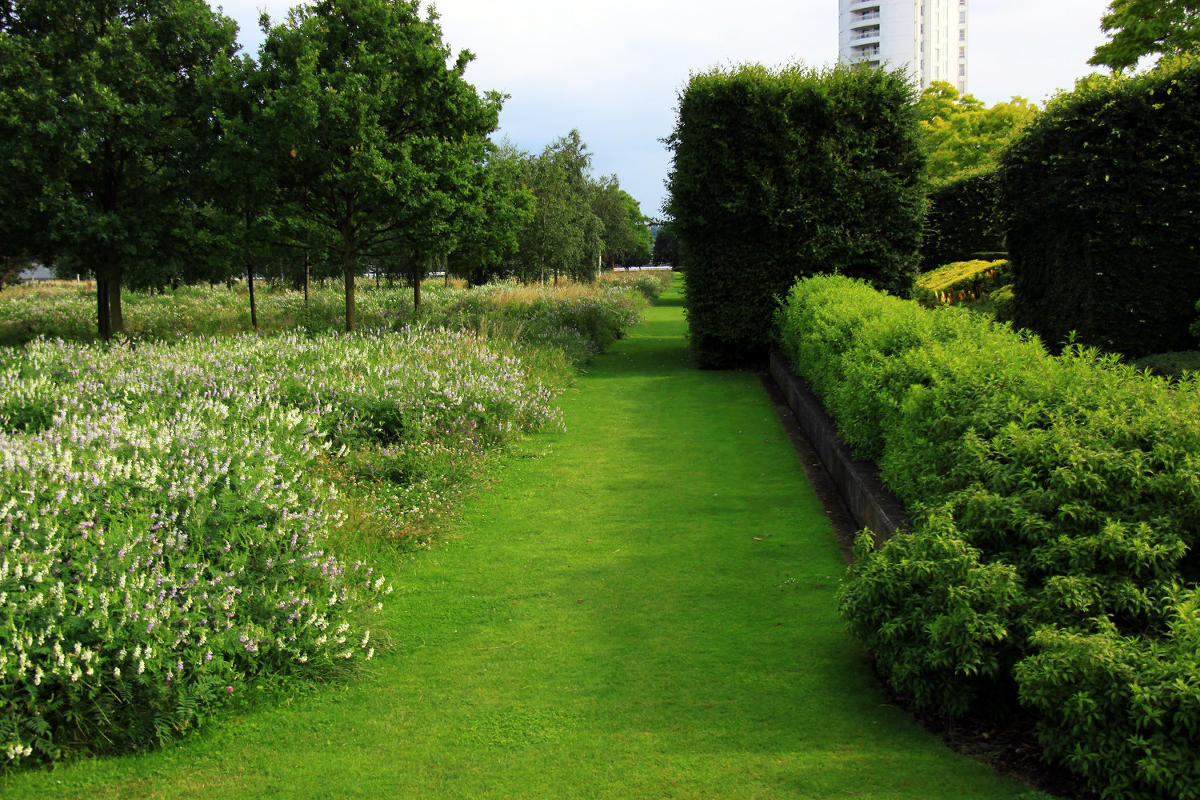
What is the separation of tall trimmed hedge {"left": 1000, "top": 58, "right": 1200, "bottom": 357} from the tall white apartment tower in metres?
95.2

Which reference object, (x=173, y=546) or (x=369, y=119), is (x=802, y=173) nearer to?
(x=369, y=119)

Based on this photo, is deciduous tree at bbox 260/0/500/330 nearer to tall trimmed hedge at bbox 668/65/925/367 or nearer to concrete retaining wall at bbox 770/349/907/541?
tall trimmed hedge at bbox 668/65/925/367

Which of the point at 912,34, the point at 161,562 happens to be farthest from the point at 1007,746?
the point at 912,34

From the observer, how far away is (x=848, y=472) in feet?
21.9

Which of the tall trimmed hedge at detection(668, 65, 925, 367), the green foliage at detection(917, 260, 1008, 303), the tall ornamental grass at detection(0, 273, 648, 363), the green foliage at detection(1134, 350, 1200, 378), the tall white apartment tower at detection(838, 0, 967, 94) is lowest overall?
the green foliage at detection(1134, 350, 1200, 378)

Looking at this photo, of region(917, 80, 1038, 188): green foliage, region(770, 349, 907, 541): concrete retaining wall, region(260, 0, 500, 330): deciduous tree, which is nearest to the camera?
region(770, 349, 907, 541): concrete retaining wall

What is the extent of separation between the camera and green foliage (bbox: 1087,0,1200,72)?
1858 centimetres

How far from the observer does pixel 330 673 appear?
409 cm

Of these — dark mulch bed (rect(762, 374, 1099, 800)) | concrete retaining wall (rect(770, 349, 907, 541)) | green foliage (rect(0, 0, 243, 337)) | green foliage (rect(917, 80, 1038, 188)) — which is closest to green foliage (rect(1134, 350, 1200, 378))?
concrete retaining wall (rect(770, 349, 907, 541))

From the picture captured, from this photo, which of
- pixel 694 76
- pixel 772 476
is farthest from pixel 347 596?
pixel 694 76

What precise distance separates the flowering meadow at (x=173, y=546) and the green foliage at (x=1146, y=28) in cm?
2030

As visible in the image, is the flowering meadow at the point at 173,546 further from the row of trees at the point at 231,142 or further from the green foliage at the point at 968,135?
the green foliage at the point at 968,135

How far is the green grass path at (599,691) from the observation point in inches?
127

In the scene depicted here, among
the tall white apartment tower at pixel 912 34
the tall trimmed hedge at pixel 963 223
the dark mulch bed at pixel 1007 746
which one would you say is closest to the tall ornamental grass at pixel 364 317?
the tall trimmed hedge at pixel 963 223
